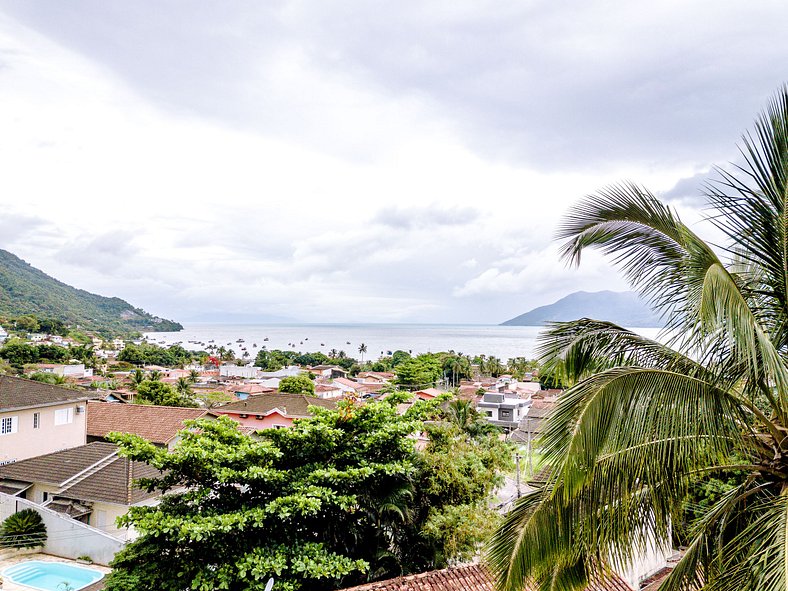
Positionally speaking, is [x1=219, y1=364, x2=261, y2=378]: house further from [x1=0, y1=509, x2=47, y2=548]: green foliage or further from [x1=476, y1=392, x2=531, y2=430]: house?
[x1=0, y1=509, x2=47, y2=548]: green foliage

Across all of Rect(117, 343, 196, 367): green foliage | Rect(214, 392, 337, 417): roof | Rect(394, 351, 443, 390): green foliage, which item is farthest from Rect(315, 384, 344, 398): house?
Rect(117, 343, 196, 367): green foliage

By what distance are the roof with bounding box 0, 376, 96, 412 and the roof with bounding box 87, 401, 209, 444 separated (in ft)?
11.5

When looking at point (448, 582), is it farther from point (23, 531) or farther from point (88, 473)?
point (88, 473)

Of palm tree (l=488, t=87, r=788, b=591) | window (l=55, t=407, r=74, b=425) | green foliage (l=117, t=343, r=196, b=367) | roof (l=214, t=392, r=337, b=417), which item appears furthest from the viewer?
green foliage (l=117, t=343, r=196, b=367)

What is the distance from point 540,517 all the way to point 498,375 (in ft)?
320

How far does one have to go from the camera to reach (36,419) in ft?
74.5

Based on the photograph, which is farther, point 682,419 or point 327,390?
point 327,390

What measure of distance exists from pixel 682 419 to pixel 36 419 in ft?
86.0

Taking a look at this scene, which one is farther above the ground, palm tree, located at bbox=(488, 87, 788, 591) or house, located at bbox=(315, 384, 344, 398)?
palm tree, located at bbox=(488, 87, 788, 591)

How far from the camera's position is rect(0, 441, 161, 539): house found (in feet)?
58.6

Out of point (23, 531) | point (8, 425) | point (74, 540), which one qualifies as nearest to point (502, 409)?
point (8, 425)

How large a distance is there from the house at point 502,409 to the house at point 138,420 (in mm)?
27747

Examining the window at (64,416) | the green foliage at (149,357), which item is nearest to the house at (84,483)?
the window at (64,416)

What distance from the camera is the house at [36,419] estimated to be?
2158cm
